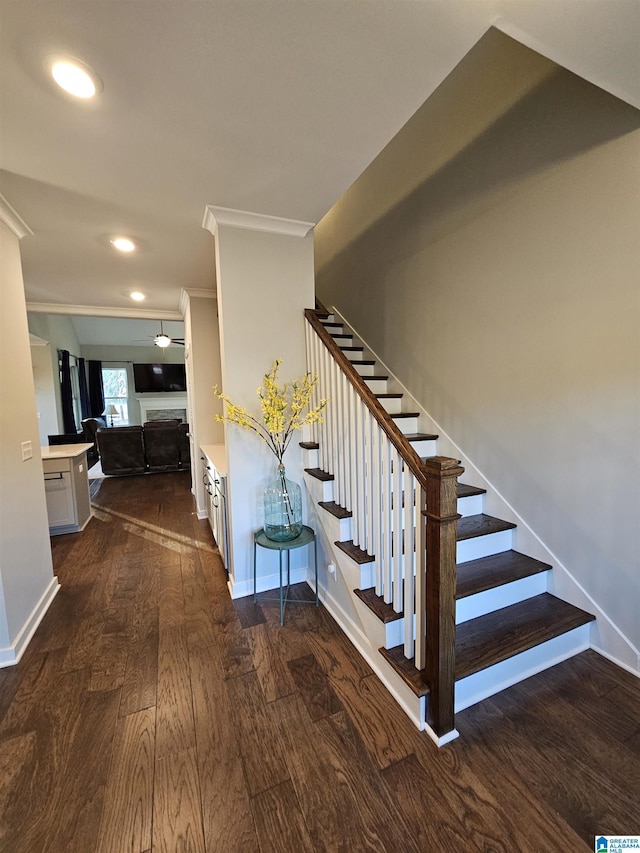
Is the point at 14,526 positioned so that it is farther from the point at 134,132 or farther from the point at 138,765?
the point at 134,132

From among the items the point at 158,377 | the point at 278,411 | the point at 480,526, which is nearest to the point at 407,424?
the point at 480,526

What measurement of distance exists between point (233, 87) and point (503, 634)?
8.82 ft

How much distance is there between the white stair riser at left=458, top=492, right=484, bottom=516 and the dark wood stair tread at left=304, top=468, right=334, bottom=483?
90cm

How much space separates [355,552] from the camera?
1984mm

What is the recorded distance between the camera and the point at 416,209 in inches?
116

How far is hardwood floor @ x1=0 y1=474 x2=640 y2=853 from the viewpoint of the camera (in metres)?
1.13

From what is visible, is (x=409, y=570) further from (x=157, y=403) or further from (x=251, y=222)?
(x=157, y=403)

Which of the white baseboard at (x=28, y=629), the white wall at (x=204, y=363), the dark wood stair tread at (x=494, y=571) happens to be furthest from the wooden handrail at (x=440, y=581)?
the white wall at (x=204, y=363)

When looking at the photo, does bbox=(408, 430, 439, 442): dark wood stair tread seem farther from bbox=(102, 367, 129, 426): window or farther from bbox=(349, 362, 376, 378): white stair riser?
bbox=(102, 367, 129, 426): window

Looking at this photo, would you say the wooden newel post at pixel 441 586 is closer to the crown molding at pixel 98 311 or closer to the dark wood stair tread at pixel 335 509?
the dark wood stair tread at pixel 335 509

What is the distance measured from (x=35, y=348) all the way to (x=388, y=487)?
8.06 metres

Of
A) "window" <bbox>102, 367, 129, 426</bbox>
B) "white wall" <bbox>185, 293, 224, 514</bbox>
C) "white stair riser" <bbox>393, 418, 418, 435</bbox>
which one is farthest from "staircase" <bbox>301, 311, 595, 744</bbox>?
"window" <bbox>102, 367, 129, 426</bbox>

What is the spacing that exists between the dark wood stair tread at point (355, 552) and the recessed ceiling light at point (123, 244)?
2.68m

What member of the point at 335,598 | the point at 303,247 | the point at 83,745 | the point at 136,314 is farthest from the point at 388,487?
the point at 136,314
